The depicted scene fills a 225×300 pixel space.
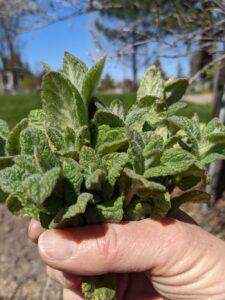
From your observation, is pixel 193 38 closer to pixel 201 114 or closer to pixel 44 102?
pixel 44 102

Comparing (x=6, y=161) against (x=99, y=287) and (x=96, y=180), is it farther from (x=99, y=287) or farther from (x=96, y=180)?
(x=99, y=287)

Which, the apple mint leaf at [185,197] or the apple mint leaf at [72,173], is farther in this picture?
the apple mint leaf at [185,197]

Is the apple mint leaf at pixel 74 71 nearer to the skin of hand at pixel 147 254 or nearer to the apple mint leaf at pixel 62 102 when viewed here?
the apple mint leaf at pixel 62 102

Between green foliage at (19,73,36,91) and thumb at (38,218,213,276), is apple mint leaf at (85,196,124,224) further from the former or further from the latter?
green foliage at (19,73,36,91)

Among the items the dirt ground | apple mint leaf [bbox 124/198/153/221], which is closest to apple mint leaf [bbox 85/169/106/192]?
apple mint leaf [bbox 124/198/153/221]

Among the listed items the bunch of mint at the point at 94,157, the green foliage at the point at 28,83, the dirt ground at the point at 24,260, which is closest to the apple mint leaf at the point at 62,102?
the bunch of mint at the point at 94,157

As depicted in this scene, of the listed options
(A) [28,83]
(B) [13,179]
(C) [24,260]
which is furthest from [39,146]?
(A) [28,83]
